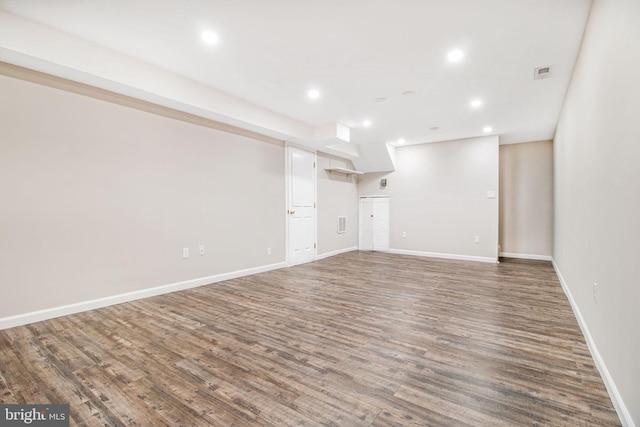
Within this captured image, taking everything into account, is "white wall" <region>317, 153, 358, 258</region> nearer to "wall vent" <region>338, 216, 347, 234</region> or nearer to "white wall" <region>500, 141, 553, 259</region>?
"wall vent" <region>338, 216, 347, 234</region>

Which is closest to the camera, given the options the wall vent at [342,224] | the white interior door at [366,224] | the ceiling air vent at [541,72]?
the ceiling air vent at [541,72]

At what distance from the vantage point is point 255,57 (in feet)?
9.48

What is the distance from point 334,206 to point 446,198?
250 centimetres

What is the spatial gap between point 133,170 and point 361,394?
Answer: 3328 mm

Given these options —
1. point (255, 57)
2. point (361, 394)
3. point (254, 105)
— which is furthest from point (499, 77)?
point (361, 394)

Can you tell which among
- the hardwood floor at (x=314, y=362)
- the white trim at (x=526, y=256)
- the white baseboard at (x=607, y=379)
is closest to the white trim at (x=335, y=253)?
the hardwood floor at (x=314, y=362)

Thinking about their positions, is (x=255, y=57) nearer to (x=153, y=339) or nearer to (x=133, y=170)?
(x=133, y=170)

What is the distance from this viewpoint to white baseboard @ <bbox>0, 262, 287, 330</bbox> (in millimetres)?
2613

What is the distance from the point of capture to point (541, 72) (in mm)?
3098

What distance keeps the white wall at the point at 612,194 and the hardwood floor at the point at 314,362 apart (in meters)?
0.30

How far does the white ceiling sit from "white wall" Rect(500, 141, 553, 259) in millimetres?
2288

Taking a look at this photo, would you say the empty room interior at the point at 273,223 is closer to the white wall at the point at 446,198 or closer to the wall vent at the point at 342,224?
the white wall at the point at 446,198

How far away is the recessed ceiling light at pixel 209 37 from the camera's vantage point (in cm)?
250

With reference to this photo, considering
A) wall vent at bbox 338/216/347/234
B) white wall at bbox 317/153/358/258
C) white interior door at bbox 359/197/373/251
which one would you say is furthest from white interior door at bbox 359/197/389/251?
wall vent at bbox 338/216/347/234
